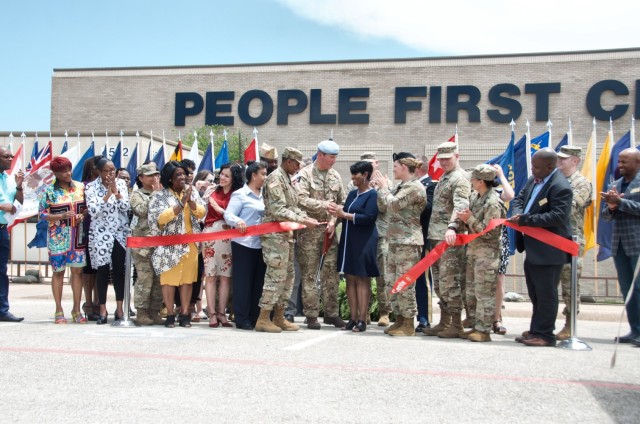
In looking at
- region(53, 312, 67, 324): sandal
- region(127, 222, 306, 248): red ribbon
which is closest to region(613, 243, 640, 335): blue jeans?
region(127, 222, 306, 248): red ribbon

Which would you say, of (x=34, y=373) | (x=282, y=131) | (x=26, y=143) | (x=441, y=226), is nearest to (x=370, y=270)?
(x=441, y=226)

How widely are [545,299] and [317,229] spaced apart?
A: 279cm

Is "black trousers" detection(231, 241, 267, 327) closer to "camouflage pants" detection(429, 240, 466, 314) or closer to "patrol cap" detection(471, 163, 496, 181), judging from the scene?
"camouflage pants" detection(429, 240, 466, 314)

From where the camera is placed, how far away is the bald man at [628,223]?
8.02m

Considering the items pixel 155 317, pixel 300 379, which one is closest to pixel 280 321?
pixel 155 317

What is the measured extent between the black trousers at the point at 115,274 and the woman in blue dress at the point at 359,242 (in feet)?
9.01

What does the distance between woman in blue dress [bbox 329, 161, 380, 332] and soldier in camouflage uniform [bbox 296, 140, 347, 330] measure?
23 cm

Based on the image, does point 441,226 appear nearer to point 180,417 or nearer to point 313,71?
point 180,417

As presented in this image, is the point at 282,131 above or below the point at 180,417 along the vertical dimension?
above

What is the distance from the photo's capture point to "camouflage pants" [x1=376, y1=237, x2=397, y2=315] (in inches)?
376

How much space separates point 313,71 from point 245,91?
3.17 metres

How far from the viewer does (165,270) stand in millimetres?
8805

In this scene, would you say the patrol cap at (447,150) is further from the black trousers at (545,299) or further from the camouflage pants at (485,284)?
the black trousers at (545,299)

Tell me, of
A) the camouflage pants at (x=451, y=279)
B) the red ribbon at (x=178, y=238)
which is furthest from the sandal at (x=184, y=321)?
the camouflage pants at (x=451, y=279)
